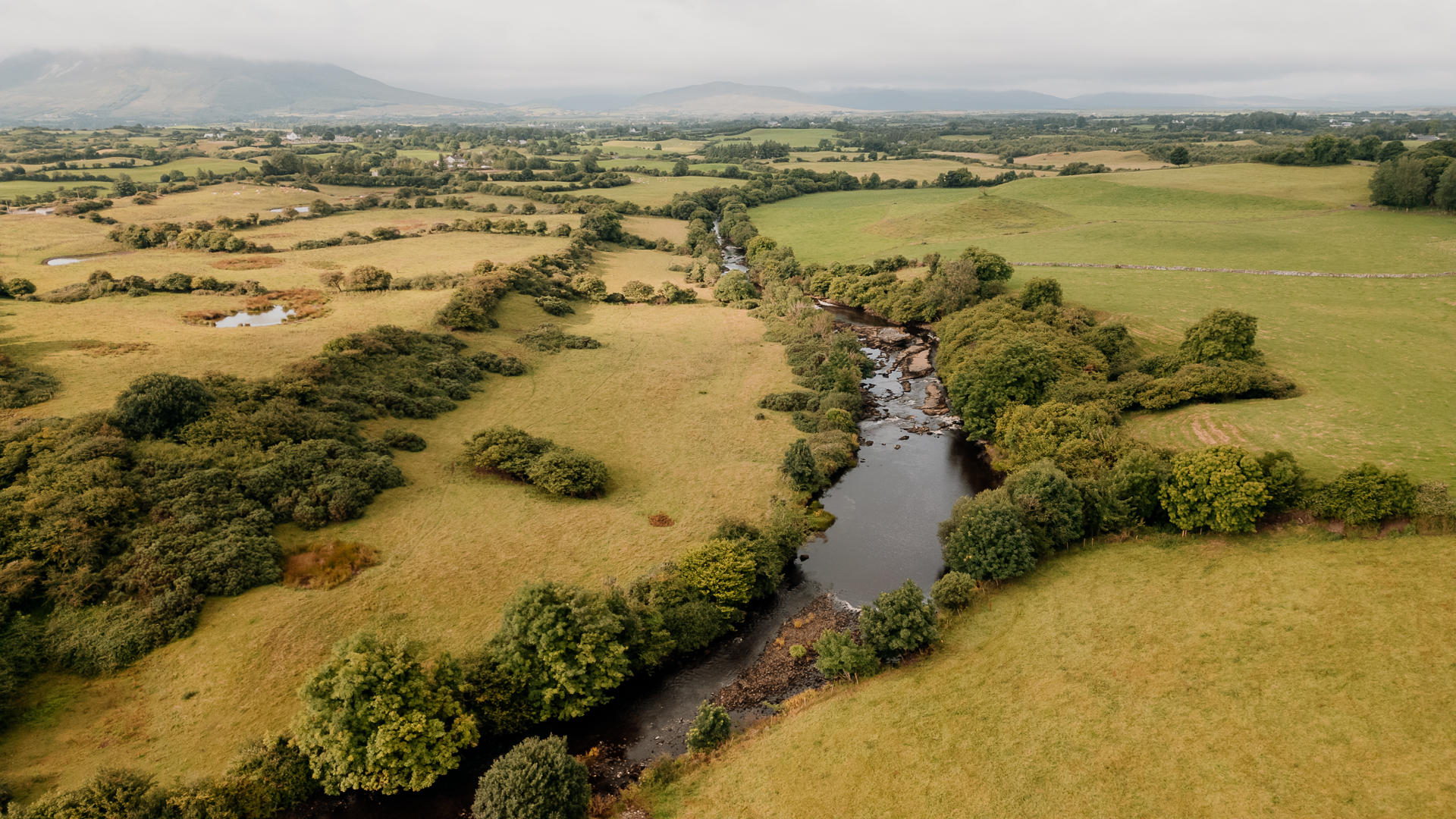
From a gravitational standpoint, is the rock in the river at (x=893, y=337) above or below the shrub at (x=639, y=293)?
below

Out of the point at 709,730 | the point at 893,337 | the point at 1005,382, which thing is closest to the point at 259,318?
the point at 709,730

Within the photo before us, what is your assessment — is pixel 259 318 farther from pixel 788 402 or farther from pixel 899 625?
pixel 899 625

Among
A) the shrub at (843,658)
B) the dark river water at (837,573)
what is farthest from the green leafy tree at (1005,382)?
the shrub at (843,658)

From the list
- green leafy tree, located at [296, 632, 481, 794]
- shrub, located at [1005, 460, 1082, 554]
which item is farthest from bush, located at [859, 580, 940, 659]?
green leafy tree, located at [296, 632, 481, 794]

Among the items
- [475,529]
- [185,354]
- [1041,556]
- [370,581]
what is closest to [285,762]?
[370,581]

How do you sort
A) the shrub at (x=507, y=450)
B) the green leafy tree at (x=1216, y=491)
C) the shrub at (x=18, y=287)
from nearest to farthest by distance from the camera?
the green leafy tree at (x=1216, y=491)
the shrub at (x=507, y=450)
the shrub at (x=18, y=287)

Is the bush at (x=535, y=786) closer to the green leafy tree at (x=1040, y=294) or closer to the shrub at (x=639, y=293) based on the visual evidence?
the green leafy tree at (x=1040, y=294)
